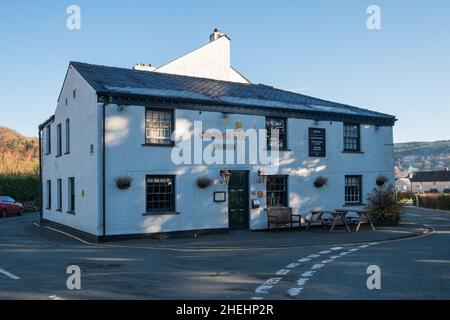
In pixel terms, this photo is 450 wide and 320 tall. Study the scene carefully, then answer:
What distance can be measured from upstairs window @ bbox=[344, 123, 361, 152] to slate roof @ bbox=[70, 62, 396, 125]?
70 cm

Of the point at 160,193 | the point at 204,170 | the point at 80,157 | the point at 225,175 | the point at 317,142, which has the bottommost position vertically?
the point at 160,193

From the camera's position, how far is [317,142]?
898 inches

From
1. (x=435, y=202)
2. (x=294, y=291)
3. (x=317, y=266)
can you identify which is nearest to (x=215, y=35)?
(x=317, y=266)

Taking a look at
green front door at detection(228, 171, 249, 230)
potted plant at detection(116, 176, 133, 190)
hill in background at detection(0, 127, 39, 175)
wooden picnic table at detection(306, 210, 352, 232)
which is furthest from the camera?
hill in background at detection(0, 127, 39, 175)

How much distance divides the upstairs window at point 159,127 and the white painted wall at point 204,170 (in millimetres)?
292

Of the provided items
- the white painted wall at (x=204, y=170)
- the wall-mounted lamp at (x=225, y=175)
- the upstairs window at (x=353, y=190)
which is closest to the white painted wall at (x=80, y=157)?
the white painted wall at (x=204, y=170)

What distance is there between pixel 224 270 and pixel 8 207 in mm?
26764

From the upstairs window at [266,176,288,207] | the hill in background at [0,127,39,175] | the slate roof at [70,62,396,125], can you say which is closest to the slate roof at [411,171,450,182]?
the hill in background at [0,127,39,175]

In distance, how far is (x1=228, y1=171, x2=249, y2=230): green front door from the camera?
20531 millimetres

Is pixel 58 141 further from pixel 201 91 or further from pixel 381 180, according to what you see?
pixel 381 180

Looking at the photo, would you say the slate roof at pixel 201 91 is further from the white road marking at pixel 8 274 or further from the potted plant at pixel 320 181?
the white road marking at pixel 8 274

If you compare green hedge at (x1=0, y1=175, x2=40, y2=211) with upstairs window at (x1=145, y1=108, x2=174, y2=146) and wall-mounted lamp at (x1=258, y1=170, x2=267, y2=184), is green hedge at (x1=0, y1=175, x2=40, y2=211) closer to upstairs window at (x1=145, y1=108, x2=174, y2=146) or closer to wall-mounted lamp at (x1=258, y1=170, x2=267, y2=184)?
upstairs window at (x1=145, y1=108, x2=174, y2=146)

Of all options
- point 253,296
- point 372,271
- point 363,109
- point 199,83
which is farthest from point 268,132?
point 253,296
